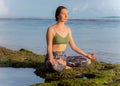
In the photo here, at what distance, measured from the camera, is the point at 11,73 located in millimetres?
12844


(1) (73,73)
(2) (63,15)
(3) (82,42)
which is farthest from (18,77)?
(3) (82,42)

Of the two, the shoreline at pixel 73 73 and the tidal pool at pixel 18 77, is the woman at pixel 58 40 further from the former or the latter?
the tidal pool at pixel 18 77

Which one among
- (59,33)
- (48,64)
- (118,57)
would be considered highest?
(59,33)

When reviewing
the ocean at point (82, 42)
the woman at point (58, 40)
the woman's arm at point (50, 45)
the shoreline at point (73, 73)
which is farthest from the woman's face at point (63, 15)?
the ocean at point (82, 42)

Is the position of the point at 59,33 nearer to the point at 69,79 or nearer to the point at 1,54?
the point at 69,79

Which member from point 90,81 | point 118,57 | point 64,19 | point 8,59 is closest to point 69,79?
point 90,81

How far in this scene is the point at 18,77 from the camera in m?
12.2

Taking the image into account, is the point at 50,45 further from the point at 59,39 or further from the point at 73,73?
the point at 73,73

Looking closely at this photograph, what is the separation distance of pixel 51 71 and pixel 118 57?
33.5 ft

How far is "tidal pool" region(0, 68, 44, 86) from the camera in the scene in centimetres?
1142

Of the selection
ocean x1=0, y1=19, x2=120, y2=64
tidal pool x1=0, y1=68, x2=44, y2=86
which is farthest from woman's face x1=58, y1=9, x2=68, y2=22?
ocean x1=0, y1=19, x2=120, y2=64

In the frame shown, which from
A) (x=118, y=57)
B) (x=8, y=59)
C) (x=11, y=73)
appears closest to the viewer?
(x=11, y=73)

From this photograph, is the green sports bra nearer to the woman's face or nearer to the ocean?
the woman's face

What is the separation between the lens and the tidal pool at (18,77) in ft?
37.5
